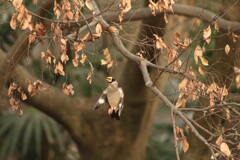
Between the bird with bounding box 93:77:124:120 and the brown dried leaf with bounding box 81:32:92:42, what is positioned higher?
the brown dried leaf with bounding box 81:32:92:42

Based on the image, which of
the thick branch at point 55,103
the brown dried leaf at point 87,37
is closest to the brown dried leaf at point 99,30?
the brown dried leaf at point 87,37

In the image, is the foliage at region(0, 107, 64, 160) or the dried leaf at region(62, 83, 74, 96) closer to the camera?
the dried leaf at region(62, 83, 74, 96)

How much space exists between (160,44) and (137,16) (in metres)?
1.71

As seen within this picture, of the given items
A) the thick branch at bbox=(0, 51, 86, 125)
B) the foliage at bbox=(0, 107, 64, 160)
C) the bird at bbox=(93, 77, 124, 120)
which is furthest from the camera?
the foliage at bbox=(0, 107, 64, 160)

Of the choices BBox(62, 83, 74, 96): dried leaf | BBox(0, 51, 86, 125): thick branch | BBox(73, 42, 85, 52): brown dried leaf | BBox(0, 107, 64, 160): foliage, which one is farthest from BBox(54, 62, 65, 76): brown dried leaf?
BBox(0, 107, 64, 160): foliage

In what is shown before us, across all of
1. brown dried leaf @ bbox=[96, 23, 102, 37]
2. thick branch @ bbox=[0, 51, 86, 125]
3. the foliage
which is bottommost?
the foliage

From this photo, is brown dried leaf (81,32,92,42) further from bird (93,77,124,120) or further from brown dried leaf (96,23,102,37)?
bird (93,77,124,120)

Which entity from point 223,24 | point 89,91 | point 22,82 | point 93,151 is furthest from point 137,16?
point 89,91

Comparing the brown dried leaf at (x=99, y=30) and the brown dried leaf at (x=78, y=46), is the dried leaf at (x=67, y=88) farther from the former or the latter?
the brown dried leaf at (x=99, y=30)

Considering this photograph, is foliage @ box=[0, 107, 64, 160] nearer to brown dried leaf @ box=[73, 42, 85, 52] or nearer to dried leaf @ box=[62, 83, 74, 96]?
dried leaf @ box=[62, 83, 74, 96]

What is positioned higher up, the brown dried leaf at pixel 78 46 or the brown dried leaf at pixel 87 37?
the brown dried leaf at pixel 87 37

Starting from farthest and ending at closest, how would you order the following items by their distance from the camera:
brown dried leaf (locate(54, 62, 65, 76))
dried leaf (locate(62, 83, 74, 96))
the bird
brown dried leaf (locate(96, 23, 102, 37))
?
dried leaf (locate(62, 83, 74, 96))
the bird
brown dried leaf (locate(54, 62, 65, 76))
brown dried leaf (locate(96, 23, 102, 37))

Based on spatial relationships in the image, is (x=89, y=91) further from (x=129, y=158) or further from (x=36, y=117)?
(x=129, y=158)

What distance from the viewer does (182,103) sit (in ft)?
15.8
